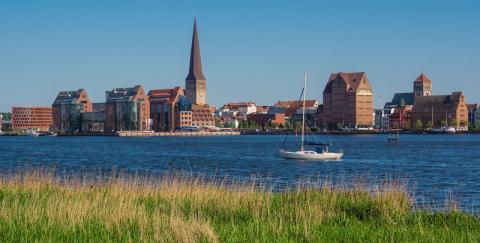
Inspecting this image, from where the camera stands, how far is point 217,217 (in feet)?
64.6

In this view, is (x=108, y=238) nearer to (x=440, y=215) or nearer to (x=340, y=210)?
(x=340, y=210)

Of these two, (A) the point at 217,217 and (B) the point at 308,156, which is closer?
(A) the point at 217,217

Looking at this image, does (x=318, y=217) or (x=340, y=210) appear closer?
(x=318, y=217)

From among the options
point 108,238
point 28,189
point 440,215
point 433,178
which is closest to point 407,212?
point 440,215

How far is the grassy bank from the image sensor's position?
16.1 meters

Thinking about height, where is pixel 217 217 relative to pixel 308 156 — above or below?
above

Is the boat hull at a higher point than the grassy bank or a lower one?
lower

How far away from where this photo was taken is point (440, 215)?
65.5 feet

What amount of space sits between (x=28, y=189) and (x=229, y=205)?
7818 millimetres

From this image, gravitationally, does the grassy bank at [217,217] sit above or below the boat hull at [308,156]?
above

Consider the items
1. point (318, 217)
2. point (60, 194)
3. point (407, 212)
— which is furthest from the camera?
point (60, 194)

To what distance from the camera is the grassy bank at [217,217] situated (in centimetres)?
1611

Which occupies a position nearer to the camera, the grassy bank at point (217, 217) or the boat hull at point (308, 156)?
the grassy bank at point (217, 217)

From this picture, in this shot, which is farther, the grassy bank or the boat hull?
the boat hull
